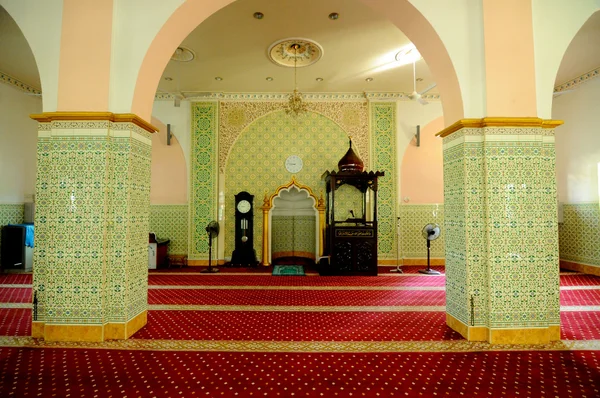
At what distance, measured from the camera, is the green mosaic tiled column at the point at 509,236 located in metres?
2.93

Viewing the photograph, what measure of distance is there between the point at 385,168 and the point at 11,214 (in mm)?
7779

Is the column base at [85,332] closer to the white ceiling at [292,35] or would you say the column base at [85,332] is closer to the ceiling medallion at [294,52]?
the white ceiling at [292,35]

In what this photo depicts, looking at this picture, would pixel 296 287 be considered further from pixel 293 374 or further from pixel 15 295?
pixel 15 295

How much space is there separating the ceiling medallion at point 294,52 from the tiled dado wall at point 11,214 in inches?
231

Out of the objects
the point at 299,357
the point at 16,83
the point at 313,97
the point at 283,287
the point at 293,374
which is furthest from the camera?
the point at 313,97

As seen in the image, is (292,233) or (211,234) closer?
(211,234)

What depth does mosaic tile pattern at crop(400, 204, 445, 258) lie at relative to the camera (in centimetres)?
744

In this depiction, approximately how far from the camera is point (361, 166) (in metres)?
6.60

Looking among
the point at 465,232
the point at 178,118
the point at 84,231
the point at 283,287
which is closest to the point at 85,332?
the point at 84,231

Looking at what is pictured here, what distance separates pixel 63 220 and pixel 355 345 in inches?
112

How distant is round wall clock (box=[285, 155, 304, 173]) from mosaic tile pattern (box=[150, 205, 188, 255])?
2.52m

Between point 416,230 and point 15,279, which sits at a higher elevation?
point 416,230

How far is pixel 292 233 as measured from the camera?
810 cm

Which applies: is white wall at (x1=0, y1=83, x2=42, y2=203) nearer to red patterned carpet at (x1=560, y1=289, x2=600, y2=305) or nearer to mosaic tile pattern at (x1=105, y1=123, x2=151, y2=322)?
mosaic tile pattern at (x1=105, y1=123, x2=151, y2=322)
